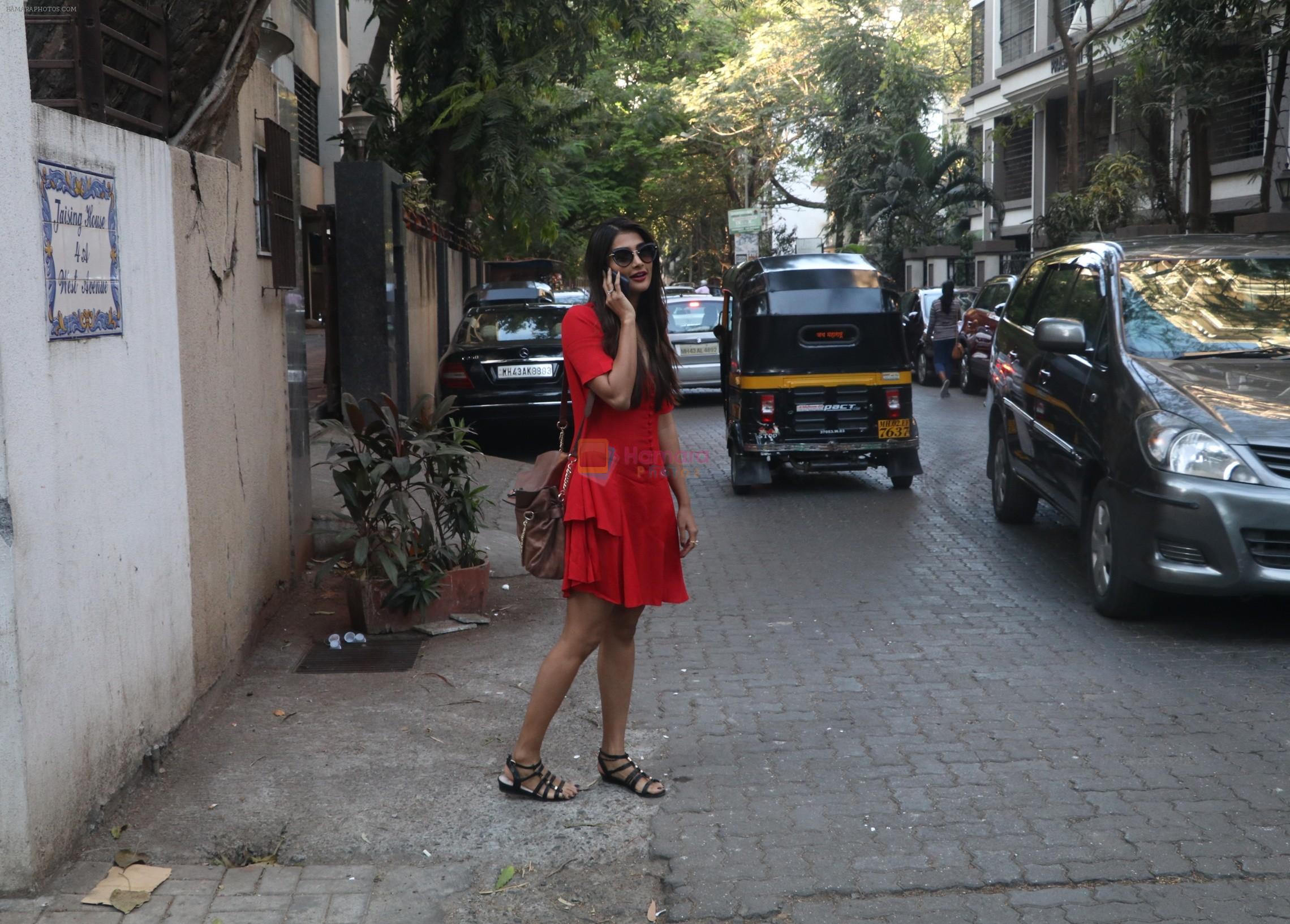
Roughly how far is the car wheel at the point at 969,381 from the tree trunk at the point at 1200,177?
376 centimetres

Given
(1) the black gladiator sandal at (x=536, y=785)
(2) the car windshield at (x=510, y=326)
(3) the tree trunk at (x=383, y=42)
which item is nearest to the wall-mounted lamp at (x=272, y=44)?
(1) the black gladiator sandal at (x=536, y=785)

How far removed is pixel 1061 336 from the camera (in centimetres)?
732

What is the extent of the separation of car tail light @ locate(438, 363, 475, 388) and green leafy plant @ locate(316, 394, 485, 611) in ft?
22.6

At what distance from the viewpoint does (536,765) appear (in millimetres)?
4500

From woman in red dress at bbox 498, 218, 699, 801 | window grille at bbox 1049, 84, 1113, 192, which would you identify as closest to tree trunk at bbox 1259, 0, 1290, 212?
window grille at bbox 1049, 84, 1113, 192

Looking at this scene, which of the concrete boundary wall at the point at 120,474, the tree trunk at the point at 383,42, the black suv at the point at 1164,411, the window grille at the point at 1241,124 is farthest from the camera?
the window grille at the point at 1241,124

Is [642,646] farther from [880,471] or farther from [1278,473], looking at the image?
[880,471]

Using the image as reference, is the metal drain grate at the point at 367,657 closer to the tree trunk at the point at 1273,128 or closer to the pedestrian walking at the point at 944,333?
→ the tree trunk at the point at 1273,128

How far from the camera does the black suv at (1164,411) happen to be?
609cm

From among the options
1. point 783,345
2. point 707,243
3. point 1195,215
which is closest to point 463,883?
point 783,345

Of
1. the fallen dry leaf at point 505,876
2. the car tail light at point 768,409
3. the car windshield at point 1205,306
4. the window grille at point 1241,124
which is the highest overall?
the window grille at point 1241,124

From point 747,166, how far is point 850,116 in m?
6.61

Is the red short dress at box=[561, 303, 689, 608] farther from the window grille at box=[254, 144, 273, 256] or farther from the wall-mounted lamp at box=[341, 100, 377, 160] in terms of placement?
the wall-mounted lamp at box=[341, 100, 377, 160]

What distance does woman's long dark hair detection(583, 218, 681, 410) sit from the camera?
433 cm
